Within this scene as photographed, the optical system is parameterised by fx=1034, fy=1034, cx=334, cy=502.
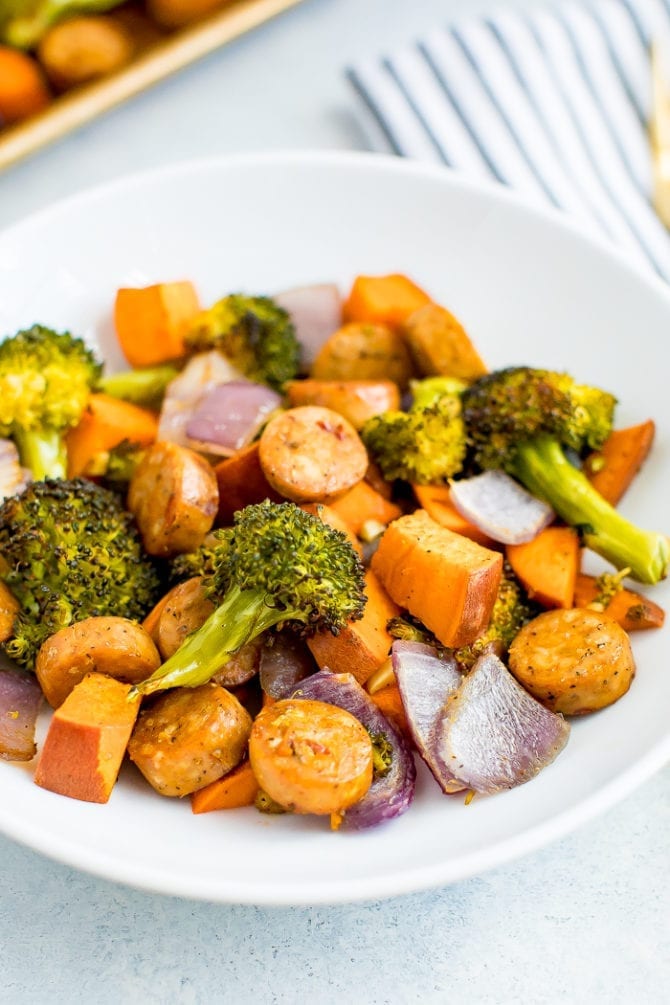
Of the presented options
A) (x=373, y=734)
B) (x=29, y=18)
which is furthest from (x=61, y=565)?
(x=29, y=18)

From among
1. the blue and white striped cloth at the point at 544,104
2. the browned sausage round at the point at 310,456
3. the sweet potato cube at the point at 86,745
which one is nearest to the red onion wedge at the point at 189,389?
the browned sausage round at the point at 310,456

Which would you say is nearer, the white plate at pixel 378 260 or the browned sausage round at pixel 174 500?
the browned sausage round at pixel 174 500

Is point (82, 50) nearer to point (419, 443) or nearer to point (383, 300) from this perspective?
point (383, 300)

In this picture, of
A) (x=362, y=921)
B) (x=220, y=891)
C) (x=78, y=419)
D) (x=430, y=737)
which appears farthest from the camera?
(x=78, y=419)

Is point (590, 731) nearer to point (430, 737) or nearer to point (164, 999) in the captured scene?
point (430, 737)

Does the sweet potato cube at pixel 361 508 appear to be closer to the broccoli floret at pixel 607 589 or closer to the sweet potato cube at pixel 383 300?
the broccoli floret at pixel 607 589

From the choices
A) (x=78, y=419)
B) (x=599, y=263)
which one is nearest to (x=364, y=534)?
(x=78, y=419)
